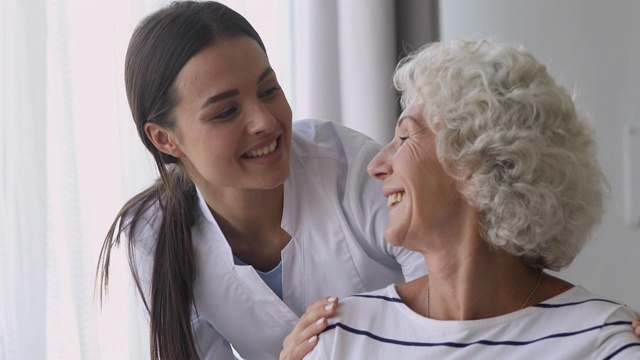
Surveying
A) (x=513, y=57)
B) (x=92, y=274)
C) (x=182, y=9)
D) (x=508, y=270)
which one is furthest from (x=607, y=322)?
(x=92, y=274)

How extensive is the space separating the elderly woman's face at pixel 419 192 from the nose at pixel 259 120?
11.4 inches

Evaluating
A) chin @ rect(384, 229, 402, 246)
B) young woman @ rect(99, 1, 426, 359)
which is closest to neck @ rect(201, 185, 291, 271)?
young woman @ rect(99, 1, 426, 359)

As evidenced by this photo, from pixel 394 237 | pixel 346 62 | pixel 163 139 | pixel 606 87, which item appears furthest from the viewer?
pixel 346 62

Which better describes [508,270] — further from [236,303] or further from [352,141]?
[236,303]

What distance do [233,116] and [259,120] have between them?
0.20ft

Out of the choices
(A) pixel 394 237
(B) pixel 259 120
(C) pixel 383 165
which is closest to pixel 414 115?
(C) pixel 383 165

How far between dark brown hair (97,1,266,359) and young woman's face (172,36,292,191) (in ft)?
0.11

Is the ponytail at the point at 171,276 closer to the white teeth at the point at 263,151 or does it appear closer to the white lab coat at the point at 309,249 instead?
the white lab coat at the point at 309,249

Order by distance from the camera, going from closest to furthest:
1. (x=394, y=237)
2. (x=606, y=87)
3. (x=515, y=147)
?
1. (x=515, y=147)
2. (x=394, y=237)
3. (x=606, y=87)

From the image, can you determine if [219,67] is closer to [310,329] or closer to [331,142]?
[331,142]

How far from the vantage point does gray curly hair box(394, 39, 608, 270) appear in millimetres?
1418

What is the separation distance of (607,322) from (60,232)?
1.42 m

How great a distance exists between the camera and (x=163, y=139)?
1.83m

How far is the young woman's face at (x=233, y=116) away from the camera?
5.60ft
